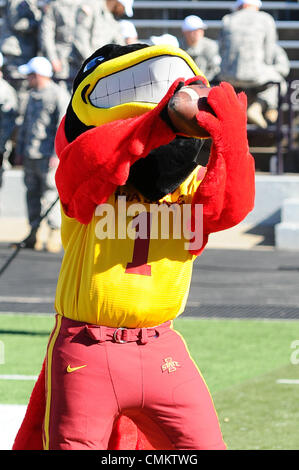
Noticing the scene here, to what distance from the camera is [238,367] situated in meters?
6.79

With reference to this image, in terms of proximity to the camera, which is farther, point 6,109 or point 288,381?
point 6,109

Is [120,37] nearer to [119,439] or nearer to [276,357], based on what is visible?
[276,357]

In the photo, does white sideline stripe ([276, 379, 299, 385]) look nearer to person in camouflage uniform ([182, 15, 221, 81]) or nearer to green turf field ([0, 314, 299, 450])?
green turf field ([0, 314, 299, 450])

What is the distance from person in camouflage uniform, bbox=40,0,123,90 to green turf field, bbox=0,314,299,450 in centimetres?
522

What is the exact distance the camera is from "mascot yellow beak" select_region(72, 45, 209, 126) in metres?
3.38

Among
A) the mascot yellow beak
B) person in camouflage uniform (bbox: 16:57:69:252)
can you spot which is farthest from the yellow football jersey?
person in camouflage uniform (bbox: 16:57:69:252)

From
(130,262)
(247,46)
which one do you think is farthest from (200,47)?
(130,262)

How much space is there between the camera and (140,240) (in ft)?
11.2

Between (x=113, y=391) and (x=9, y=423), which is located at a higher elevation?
(x=113, y=391)

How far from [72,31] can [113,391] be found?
10159 mm

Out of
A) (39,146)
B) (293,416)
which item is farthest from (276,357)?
(39,146)

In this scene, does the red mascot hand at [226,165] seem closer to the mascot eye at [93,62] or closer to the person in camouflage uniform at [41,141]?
the mascot eye at [93,62]

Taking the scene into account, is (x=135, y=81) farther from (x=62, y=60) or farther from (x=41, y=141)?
(x=62, y=60)
